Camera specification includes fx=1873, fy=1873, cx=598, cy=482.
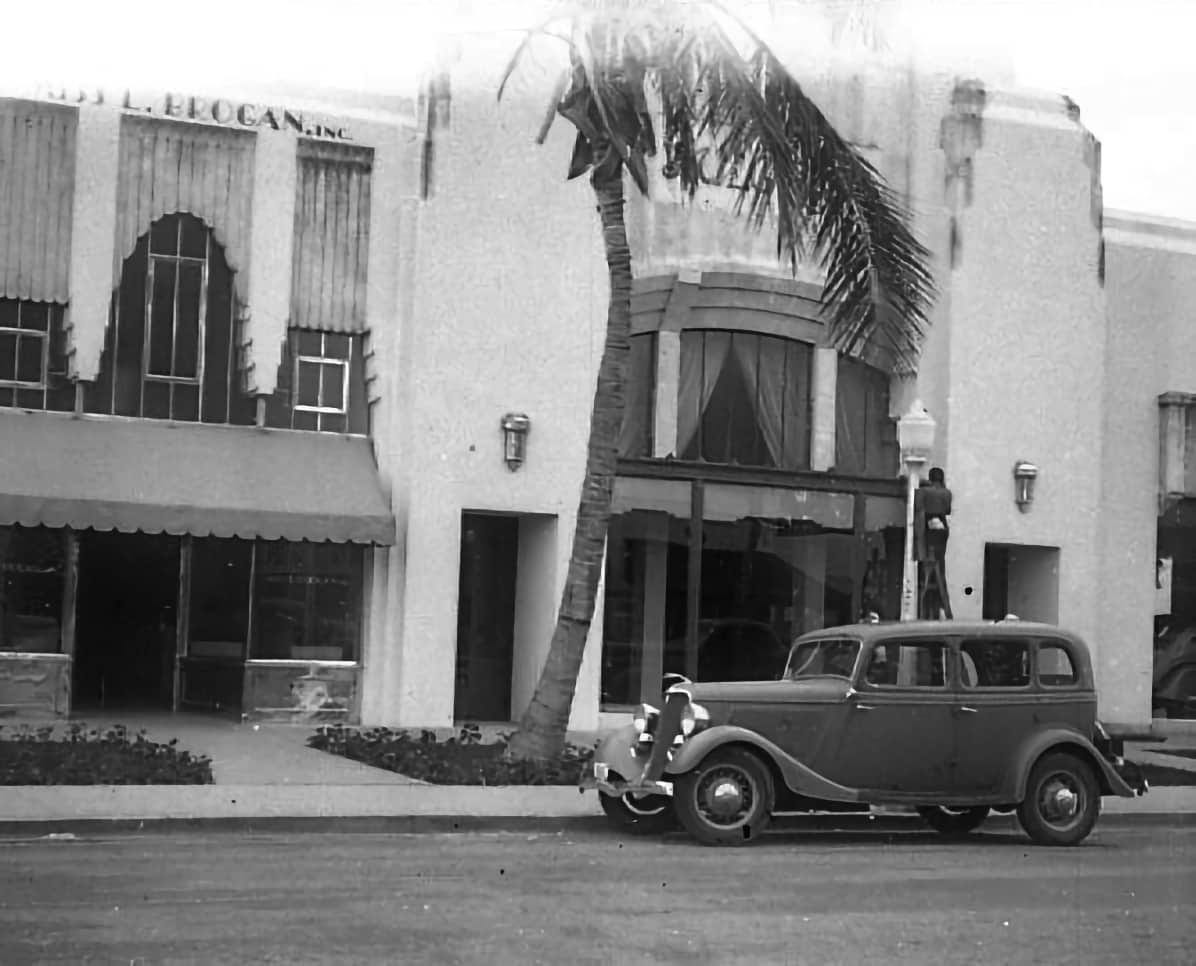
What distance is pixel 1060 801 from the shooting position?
12.9 meters

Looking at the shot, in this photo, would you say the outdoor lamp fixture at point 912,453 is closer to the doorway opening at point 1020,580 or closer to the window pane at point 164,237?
the doorway opening at point 1020,580

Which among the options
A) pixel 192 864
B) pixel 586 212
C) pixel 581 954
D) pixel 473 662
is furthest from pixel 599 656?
pixel 581 954

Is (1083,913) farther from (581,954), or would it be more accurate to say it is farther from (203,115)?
(203,115)

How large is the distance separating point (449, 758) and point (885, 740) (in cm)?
457

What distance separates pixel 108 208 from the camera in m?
18.5

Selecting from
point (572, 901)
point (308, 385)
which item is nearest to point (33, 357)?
point (308, 385)

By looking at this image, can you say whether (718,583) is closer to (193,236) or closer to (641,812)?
(193,236)

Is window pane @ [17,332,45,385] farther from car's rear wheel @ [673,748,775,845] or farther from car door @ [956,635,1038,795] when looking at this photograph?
car door @ [956,635,1038,795]

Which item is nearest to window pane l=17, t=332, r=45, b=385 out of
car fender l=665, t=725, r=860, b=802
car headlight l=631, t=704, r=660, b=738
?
car headlight l=631, t=704, r=660, b=738

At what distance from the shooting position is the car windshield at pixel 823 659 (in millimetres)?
12914

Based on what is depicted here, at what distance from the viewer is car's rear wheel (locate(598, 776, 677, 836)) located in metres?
12.6

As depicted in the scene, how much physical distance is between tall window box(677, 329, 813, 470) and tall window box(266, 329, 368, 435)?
4116mm

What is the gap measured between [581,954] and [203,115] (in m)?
11.6

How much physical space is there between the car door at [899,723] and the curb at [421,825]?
100cm
